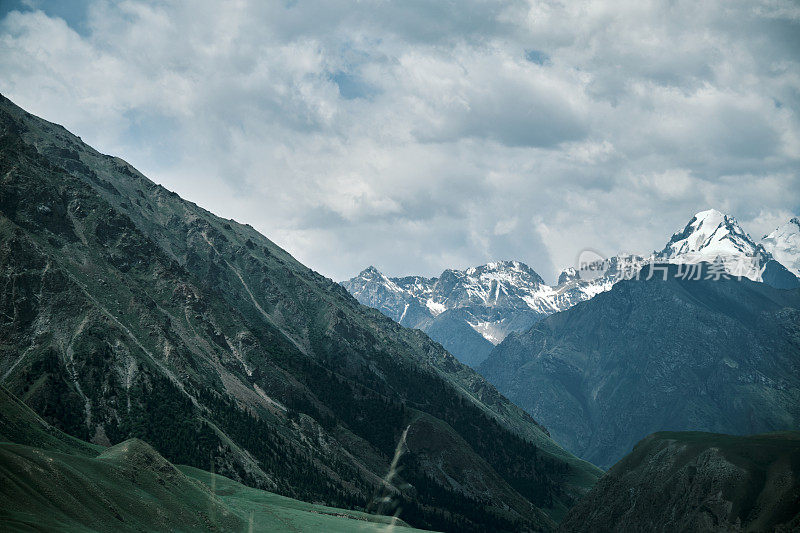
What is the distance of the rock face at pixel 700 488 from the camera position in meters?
128

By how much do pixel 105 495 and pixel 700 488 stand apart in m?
134

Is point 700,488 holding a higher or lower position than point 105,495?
higher

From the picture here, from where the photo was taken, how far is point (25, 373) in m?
186

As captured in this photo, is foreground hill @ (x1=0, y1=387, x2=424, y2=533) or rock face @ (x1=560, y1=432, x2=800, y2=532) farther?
rock face @ (x1=560, y1=432, x2=800, y2=532)

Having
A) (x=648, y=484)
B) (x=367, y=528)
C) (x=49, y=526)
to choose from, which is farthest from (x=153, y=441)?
(x=648, y=484)

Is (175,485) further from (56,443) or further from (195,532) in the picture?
(56,443)

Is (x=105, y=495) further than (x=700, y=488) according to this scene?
No

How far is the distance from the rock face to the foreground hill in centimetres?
7203

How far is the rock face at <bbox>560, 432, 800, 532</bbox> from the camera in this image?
128 metres

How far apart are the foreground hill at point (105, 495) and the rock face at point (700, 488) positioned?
72.0 meters

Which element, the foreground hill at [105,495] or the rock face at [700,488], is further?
the rock face at [700,488]

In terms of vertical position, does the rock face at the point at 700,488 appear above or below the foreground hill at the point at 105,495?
above

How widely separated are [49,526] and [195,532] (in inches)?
1329

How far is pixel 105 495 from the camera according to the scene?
88.4 meters
